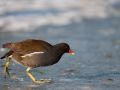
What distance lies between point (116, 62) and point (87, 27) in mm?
5869

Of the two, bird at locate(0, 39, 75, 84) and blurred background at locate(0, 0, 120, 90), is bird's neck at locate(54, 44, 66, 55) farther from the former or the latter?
blurred background at locate(0, 0, 120, 90)

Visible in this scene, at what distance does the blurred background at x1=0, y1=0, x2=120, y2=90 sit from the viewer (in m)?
9.18

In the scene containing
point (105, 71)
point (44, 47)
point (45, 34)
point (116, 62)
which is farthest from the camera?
point (45, 34)

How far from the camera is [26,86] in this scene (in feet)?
28.3

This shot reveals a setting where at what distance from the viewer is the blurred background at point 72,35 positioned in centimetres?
918

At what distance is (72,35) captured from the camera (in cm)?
1541

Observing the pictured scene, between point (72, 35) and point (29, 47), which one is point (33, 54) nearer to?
point (29, 47)

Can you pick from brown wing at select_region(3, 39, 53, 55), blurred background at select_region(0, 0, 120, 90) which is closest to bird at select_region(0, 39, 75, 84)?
brown wing at select_region(3, 39, 53, 55)

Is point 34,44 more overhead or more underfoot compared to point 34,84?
more overhead

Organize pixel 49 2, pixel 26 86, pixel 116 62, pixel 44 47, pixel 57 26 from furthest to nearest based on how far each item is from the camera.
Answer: pixel 49 2, pixel 57 26, pixel 116 62, pixel 44 47, pixel 26 86

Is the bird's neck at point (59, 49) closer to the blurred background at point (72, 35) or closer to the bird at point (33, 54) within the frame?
the bird at point (33, 54)

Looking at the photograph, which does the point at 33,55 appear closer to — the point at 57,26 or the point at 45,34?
the point at 45,34

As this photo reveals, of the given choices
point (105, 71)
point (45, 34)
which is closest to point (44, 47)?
point (105, 71)

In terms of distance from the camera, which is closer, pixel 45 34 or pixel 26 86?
pixel 26 86
